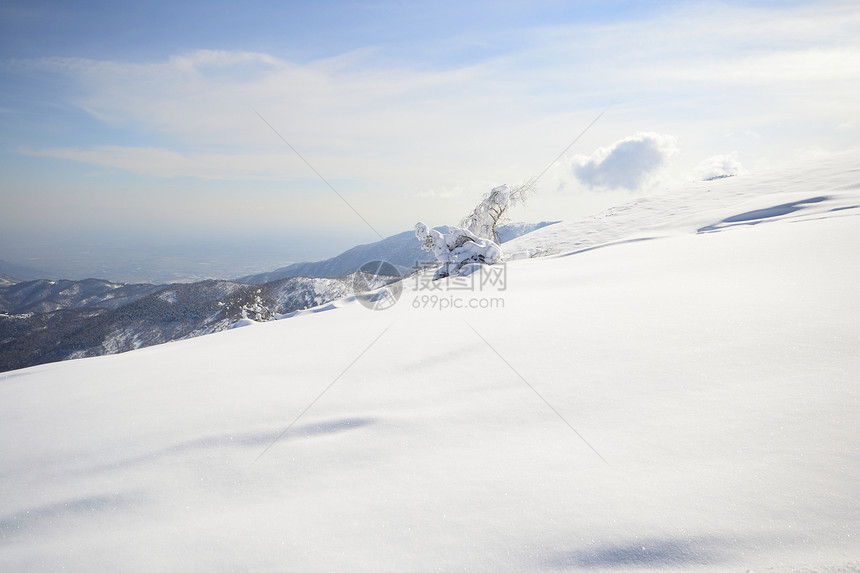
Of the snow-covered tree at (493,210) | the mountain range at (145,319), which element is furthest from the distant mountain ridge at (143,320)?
the snow-covered tree at (493,210)

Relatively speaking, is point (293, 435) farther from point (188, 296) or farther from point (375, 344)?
point (188, 296)

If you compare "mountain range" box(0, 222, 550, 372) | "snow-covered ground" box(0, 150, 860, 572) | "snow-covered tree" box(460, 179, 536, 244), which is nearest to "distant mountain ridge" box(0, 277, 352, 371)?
"mountain range" box(0, 222, 550, 372)

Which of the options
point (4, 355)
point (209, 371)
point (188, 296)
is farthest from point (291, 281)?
point (209, 371)

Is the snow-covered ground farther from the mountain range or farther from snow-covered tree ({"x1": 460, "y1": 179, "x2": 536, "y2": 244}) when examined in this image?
the mountain range

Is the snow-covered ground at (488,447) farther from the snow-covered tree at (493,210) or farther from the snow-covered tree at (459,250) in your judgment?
the snow-covered tree at (493,210)

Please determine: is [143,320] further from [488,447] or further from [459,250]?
[488,447]

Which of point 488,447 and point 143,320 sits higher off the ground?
point 488,447

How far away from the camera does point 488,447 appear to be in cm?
254

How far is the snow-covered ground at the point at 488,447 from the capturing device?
69.7 inches

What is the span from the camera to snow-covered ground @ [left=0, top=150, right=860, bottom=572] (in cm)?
177

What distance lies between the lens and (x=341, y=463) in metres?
2.55

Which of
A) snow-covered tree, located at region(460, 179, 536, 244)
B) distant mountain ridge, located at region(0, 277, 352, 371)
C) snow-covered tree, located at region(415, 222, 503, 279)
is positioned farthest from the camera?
distant mountain ridge, located at region(0, 277, 352, 371)

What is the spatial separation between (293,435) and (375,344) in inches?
82.6

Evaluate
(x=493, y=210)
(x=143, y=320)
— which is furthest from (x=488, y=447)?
(x=143, y=320)
